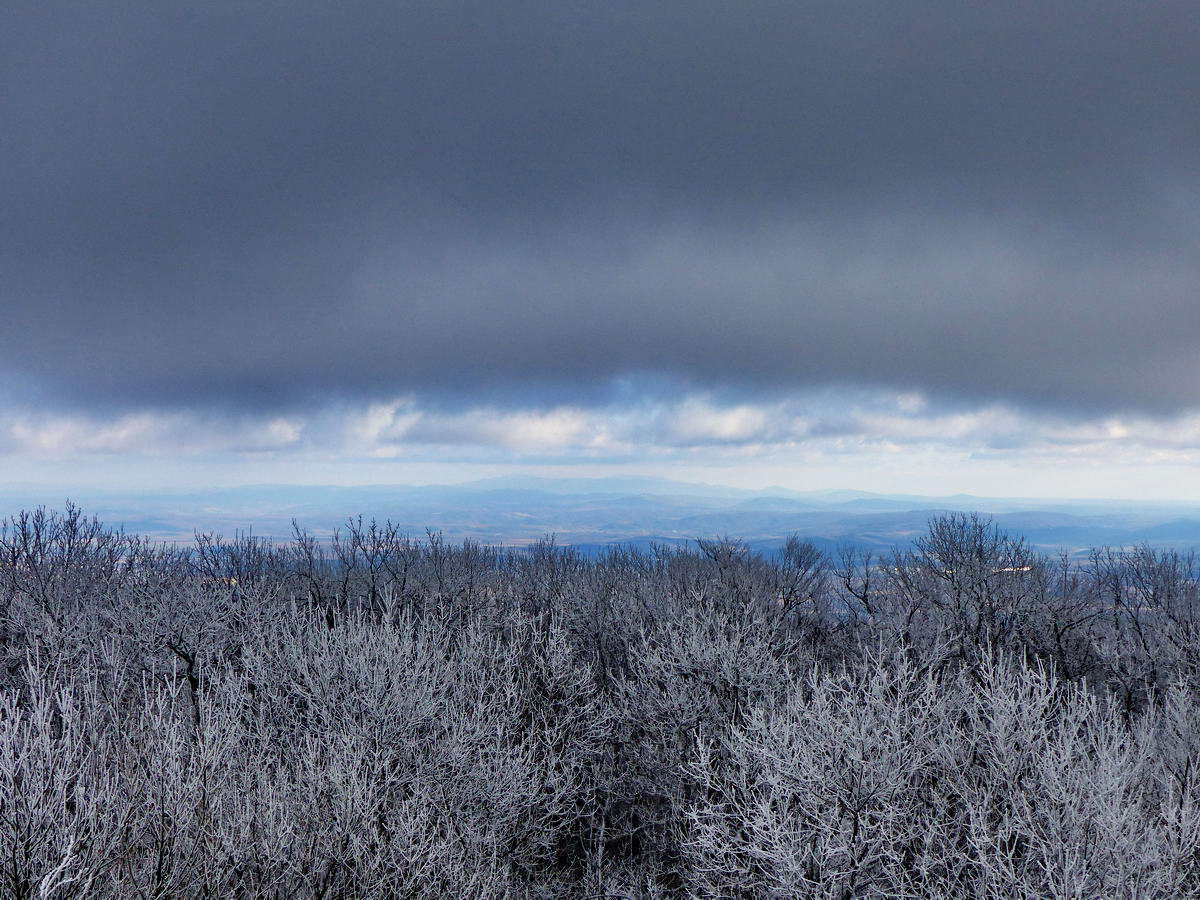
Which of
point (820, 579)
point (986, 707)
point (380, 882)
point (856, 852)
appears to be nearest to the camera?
point (380, 882)

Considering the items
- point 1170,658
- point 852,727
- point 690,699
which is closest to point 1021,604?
point 1170,658

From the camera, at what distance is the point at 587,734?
3431 cm

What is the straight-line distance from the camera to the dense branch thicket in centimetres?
1731

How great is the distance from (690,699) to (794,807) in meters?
8.63

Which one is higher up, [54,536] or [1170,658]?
[54,536]

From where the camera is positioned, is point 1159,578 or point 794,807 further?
point 1159,578

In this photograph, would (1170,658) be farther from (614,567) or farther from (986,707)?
(614,567)

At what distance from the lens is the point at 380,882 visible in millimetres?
17844

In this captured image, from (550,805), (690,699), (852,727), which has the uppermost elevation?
(852,727)

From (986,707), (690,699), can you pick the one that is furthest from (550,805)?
(986,707)

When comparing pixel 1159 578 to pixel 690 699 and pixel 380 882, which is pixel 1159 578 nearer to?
pixel 690 699

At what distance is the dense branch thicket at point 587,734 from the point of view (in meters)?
17.3

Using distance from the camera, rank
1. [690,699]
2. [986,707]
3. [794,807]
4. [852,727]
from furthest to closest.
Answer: [690,699], [986,707], [794,807], [852,727]

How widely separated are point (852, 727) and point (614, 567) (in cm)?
6597
